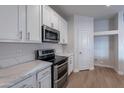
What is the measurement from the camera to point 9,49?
6.25ft

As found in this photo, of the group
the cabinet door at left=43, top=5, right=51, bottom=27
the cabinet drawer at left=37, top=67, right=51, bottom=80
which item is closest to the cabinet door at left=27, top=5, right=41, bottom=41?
the cabinet door at left=43, top=5, right=51, bottom=27

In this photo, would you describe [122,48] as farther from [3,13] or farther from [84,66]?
[3,13]

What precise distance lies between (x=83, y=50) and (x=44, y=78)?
11.6ft

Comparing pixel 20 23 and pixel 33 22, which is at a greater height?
pixel 33 22

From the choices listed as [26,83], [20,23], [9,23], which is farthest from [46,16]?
[26,83]

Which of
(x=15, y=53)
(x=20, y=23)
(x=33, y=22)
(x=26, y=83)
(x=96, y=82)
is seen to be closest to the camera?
Answer: (x=26, y=83)

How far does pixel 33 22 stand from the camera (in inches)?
84.5

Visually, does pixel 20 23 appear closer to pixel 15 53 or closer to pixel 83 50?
pixel 15 53

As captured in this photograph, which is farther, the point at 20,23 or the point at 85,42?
the point at 85,42

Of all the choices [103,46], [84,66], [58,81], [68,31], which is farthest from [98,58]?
[58,81]

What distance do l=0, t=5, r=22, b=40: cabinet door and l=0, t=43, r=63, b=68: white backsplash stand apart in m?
0.36

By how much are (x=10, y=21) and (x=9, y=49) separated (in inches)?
23.0

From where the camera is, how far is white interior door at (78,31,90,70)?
16.9ft

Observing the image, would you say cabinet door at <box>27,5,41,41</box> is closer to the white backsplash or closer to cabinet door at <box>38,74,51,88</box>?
the white backsplash
